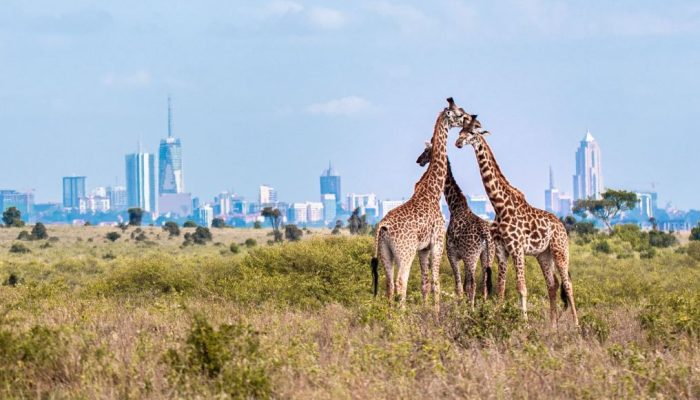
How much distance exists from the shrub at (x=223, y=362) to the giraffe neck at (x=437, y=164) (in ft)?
16.6

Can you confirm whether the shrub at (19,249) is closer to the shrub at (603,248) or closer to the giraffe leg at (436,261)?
the shrub at (603,248)

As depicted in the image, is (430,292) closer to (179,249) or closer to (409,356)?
(409,356)

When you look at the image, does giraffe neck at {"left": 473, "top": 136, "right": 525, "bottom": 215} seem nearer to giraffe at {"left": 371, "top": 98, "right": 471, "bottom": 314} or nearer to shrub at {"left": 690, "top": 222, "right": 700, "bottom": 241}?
giraffe at {"left": 371, "top": 98, "right": 471, "bottom": 314}

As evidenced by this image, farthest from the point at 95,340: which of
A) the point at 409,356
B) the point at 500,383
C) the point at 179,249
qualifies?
the point at 179,249

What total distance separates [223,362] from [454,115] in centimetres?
639

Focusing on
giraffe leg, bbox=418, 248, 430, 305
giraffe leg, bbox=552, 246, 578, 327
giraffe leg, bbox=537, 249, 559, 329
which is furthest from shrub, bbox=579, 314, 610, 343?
giraffe leg, bbox=418, 248, 430, 305

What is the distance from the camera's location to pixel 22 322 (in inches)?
541

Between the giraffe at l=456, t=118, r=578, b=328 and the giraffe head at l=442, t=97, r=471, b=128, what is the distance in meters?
0.26

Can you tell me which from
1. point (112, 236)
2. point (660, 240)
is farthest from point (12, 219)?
point (660, 240)

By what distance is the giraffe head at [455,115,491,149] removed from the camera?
47.0 ft

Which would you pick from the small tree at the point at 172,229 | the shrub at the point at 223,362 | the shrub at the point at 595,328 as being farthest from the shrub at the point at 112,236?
the shrub at the point at 223,362

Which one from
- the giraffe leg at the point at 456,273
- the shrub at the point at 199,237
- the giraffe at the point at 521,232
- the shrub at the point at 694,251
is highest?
the giraffe at the point at 521,232

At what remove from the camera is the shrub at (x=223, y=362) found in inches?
355

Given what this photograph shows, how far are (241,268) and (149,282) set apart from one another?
2158mm
